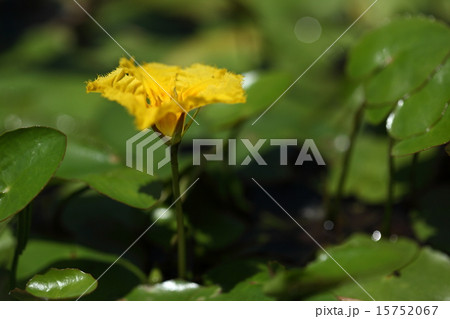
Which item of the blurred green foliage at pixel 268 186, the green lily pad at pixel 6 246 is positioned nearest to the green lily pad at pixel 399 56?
the blurred green foliage at pixel 268 186

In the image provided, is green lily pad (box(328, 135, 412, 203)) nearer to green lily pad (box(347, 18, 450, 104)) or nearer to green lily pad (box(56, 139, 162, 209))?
green lily pad (box(347, 18, 450, 104))

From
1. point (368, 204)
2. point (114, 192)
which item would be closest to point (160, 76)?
point (114, 192)

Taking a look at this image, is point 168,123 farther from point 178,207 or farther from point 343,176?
point 343,176

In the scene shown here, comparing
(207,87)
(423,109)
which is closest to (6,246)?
(207,87)

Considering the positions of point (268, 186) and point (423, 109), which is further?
point (268, 186)

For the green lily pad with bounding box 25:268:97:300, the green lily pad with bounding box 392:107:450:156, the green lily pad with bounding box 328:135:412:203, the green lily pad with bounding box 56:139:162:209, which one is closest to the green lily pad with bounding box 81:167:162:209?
the green lily pad with bounding box 56:139:162:209

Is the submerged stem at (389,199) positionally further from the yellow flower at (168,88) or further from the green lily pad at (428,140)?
the yellow flower at (168,88)

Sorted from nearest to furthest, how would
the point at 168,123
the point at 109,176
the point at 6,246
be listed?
the point at 168,123 → the point at 109,176 → the point at 6,246
